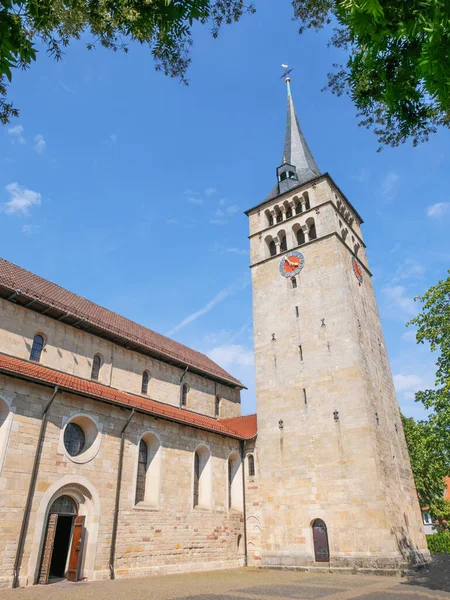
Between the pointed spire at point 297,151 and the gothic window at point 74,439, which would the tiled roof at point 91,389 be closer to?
the gothic window at point 74,439

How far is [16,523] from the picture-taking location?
511 inches

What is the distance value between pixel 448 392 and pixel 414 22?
744 inches

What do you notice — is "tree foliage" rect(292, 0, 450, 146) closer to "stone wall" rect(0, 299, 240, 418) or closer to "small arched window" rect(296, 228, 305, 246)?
"stone wall" rect(0, 299, 240, 418)

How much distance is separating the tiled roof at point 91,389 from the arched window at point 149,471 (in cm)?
134

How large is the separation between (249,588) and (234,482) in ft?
32.4

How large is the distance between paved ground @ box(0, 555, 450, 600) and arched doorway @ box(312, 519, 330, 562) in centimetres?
206

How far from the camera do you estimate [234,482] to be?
23.3m

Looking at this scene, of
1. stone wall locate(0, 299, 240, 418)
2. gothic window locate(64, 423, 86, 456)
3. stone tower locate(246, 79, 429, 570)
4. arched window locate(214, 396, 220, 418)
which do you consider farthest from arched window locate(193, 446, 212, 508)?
gothic window locate(64, 423, 86, 456)

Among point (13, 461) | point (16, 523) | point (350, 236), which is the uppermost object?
point (350, 236)

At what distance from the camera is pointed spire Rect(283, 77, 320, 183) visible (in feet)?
106

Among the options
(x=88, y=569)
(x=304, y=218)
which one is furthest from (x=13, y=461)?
(x=304, y=218)

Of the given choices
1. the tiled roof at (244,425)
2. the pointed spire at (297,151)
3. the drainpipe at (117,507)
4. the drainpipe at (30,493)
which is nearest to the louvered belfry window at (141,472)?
the drainpipe at (117,507)

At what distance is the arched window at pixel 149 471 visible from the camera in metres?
17.9

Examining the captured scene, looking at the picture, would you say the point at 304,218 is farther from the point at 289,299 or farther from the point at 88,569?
the point at 88,569
